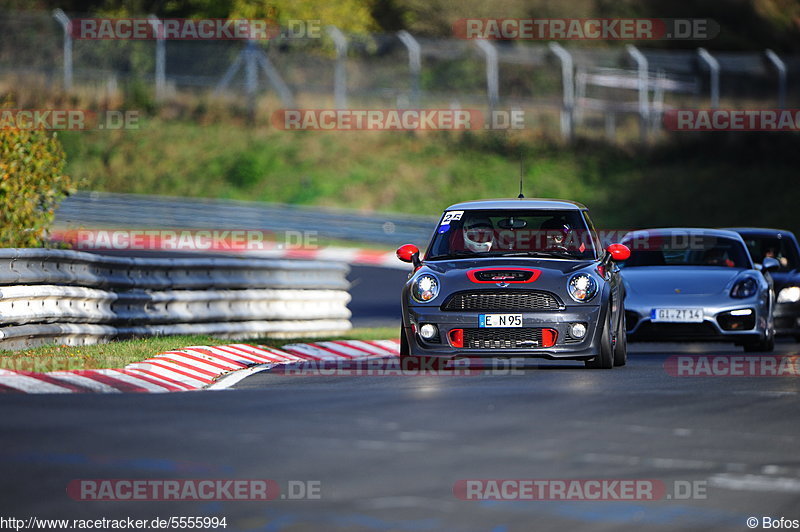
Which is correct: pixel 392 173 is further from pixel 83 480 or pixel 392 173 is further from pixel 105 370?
pixel 83 480

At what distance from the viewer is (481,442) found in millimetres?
8469

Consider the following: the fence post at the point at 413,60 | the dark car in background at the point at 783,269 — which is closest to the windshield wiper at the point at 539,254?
the dark car in background at the point at 783,269

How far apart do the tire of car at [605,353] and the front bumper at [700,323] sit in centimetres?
238

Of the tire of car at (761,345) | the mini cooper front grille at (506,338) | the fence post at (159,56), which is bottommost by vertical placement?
the tire of car at (761,345)

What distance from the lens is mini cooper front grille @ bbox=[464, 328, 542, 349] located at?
13.3 meters

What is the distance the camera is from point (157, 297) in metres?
16.7

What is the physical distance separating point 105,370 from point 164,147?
112ft

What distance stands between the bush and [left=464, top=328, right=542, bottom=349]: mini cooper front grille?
5.94m

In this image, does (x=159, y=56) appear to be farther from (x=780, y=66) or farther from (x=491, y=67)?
(x=780, y=66)

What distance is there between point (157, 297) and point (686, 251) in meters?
5.92

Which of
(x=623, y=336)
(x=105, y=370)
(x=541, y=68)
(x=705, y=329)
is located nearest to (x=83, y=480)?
(x=105, y=370)

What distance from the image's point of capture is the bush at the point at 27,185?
1683 cm

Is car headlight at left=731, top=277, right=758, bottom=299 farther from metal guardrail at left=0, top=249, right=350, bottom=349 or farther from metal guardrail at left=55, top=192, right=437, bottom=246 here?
metal guardrail at left=55, top=192, right=437, bottom=246

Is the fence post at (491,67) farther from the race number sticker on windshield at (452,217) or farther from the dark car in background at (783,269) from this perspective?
the race number sticker on windshield at (452,217)
